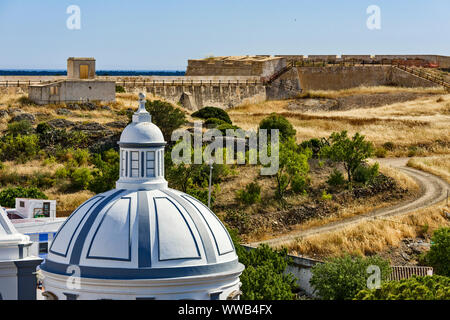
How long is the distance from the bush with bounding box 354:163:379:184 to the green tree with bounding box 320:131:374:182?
0.87 feet

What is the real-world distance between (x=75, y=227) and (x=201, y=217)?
9.24 feet

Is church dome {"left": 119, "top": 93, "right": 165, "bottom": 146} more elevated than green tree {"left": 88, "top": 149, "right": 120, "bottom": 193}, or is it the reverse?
church dome {"left": 119, "top": 93, "right": 165, "bottom": 146}

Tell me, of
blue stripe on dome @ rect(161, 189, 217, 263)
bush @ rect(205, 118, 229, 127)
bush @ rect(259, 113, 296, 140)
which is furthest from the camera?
bush @ rect(205, 118, 229, 127)

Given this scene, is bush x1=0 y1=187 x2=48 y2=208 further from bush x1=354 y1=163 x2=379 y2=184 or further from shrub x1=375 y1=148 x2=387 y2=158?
shrub x1=375 y1=148 x2=387 y2=158

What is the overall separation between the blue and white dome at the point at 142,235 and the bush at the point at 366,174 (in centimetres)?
2425

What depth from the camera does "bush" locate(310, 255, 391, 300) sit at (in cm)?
3225

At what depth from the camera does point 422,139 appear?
5753 centimetres

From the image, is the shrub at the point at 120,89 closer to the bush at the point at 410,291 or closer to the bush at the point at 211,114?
the bush at the point at 211,114

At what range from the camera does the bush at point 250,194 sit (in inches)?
1757

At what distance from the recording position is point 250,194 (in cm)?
4488

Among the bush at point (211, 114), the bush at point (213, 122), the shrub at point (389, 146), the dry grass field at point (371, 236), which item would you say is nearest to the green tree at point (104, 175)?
the dry grass field at point (371, 236)

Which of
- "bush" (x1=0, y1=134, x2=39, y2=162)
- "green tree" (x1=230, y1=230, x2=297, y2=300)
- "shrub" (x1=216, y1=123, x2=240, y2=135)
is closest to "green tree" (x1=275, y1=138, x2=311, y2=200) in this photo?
"shrub" (x1=216, y1=123, x2=240, y2=135)

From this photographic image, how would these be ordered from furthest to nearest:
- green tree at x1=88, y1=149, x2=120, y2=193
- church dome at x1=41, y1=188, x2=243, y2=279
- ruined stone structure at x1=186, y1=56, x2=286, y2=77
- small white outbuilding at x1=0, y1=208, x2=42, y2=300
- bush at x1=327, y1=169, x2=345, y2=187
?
ruined stone structure at x1=186, y1=56, x2=286, y2=77, bush at x1=327, y1=169, x2=345, y2=187, green tree at x1=88, y1=149, x2=120, y2=193, small white outbuilding at x1=0, y1=208, x2=42, y2=300, church dome at x1=41, y1=188, x2=243, y2=279
